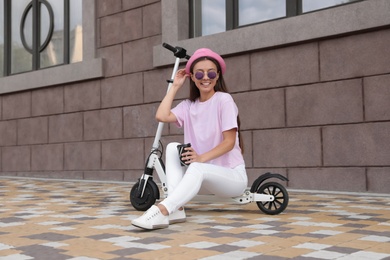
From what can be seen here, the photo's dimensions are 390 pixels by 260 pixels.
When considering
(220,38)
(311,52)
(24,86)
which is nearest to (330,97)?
(311,52)

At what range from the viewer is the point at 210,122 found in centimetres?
414

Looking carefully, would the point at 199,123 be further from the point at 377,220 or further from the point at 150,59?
the point at 150,59

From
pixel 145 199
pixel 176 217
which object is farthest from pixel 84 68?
pixel 176 217

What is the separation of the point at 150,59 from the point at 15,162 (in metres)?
3.84

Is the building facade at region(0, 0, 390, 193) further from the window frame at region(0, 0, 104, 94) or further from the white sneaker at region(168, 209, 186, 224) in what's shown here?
the white sneaker at region(168, 209, 186, 224)

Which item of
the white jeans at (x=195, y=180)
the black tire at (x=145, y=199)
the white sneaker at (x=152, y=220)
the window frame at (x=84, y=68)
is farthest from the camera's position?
the window frame at (x=84, y=68)

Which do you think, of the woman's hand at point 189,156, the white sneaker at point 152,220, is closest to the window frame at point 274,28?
the woman's hand at point 189,156

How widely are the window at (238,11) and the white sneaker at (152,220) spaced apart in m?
4.03

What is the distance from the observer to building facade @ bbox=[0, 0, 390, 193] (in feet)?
20.1

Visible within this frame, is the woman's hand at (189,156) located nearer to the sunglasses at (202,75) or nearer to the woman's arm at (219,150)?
the woman's arm at (219,150)

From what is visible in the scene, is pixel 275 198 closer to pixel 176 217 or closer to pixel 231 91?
pixel 176 217

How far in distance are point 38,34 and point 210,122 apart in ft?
23.8

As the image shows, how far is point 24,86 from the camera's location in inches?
399

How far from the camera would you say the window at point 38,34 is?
978 centimetres
